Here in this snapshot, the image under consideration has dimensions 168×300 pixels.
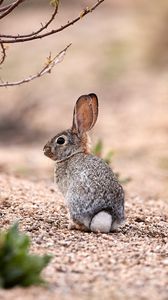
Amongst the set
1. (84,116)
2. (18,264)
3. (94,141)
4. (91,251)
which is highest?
(94,141)

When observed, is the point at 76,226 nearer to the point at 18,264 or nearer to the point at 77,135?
the point at 77,135

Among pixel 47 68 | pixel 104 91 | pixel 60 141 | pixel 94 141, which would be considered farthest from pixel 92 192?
pixel 104 91

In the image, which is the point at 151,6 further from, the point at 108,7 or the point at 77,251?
the point at 77,251

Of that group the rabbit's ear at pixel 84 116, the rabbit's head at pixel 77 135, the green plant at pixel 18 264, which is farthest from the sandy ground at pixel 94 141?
the rabbit's ear at pixel 84 116

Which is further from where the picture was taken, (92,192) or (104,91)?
(104,91)

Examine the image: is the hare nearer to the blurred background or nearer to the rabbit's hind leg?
the rabbit's hind leg

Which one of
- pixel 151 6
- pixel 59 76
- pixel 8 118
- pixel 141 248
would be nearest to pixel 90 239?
pixel 141 248
